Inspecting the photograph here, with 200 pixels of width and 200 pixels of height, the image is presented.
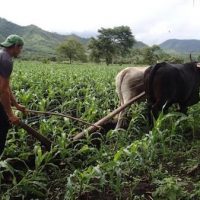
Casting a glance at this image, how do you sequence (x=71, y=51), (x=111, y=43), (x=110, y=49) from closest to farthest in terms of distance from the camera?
(x=110, y=49) → (x=111, y=43) → (x=71, y=51)

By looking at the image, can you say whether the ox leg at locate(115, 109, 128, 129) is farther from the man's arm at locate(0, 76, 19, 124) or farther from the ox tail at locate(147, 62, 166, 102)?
the man's arm at locate(0, 76, 19, 124)

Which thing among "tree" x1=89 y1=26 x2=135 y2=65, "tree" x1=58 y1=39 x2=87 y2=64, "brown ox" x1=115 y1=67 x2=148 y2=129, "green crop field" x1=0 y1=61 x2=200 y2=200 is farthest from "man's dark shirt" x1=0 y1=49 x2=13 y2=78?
"tree" x1=58 y1=39 x2=87 y2=64

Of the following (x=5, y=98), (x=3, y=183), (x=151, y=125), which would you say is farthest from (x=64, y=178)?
(x=151, y=125)

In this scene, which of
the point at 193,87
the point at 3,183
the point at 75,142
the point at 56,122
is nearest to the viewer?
the point at 3,183

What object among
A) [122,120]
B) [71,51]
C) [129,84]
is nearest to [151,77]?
[129,84]

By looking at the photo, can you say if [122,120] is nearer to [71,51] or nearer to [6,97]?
[6,97]

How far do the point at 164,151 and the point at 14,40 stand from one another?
2425 mm

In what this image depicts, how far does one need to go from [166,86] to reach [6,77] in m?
3.08

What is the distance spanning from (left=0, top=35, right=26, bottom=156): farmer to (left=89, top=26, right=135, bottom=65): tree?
5544 cm

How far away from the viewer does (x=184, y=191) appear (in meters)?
3.81

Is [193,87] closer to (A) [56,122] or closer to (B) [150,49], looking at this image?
(A) [56,122]

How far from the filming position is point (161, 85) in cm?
631

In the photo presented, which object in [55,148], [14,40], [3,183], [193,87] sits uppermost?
[14,40]

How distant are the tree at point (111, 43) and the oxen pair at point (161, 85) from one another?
5308 cm
